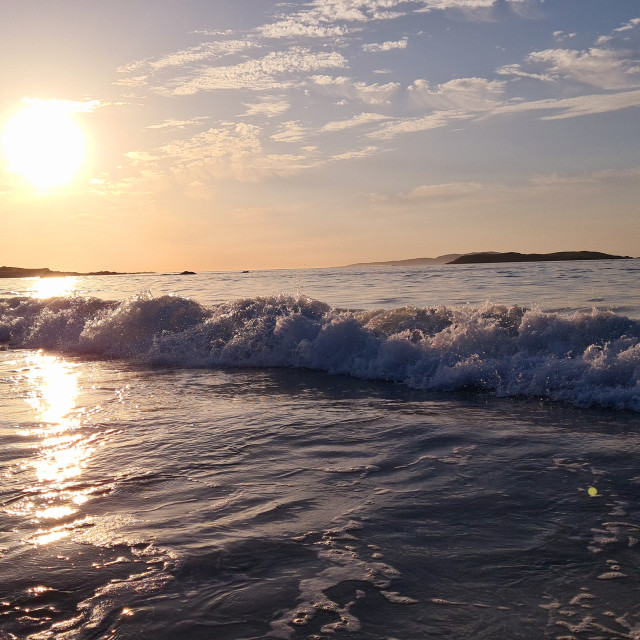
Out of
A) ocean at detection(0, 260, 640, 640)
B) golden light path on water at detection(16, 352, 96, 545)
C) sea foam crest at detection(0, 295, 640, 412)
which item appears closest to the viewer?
ocean at detection(0, 260, 640, 640)

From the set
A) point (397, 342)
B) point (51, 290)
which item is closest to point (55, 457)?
point (397, 342)

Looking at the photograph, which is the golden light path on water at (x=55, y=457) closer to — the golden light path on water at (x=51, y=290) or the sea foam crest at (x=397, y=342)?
the sea foam crest at (x=397, y=342)

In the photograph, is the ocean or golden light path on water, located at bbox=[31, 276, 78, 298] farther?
golden light path on water, located at bbox=[31, 276, 78, 298]

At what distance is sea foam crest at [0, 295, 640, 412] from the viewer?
9.46 metres

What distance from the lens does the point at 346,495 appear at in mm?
5078

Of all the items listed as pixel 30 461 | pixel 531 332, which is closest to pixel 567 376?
pixel 531 332

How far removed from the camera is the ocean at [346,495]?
330cm

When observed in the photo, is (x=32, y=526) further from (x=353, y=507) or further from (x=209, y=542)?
(x=353, y=507)

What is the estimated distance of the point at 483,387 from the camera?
10047mm

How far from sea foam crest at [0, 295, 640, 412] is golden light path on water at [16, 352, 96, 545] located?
15.0 ft

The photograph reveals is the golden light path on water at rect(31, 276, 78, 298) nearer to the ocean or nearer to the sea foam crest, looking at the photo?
the sea foam crest

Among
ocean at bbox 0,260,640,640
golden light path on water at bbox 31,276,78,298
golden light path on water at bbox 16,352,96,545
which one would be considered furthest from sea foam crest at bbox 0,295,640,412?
golden light path on water at bbox 31,276,78,298

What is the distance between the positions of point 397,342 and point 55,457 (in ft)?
24.1

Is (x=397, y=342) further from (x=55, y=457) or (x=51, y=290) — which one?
(x=51, y=290)
